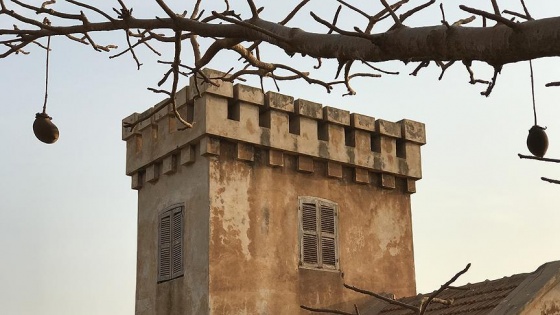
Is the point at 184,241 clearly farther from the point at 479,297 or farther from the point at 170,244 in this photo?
the point at 479,297

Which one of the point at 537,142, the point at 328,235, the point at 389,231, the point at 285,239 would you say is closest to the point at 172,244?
the point at 285,239

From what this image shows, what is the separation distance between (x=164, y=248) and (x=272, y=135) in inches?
80.5

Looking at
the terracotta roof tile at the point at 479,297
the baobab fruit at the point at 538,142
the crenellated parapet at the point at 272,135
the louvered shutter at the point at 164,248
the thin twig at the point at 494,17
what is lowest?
the baobab fruit at the point at 538,142

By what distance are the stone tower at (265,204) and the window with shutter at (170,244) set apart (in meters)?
0.01

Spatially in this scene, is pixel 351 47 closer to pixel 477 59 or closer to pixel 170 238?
pixel 477 59

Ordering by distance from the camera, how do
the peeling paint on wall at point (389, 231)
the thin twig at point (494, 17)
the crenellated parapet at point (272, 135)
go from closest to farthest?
the thin twig at point (494, 17) → the crenellated parapet at point (272, 135) → the peeling paint on wall at point (389, 231)

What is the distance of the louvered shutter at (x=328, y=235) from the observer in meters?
12.1

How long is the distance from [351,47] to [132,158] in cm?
977

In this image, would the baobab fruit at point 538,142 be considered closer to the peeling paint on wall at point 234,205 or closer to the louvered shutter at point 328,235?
the peeling paint on wall at point 234,205

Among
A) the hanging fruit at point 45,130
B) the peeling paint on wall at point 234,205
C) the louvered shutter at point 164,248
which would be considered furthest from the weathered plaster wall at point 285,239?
the hanging fruit at point 45,130

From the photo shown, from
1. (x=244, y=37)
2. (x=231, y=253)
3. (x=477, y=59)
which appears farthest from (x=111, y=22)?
(x=231, y=253)

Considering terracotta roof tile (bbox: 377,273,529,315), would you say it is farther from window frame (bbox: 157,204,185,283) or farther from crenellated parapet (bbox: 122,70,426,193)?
window frame (bbox: 157,204,185,283)

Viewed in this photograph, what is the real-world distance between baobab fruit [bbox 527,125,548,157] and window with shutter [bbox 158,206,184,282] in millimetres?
7936

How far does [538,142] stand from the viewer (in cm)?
405
